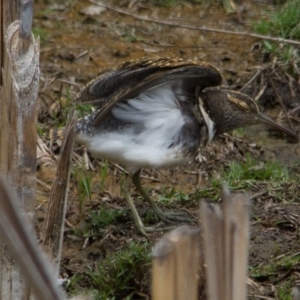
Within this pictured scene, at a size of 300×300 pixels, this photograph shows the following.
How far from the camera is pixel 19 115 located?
2.79 meters

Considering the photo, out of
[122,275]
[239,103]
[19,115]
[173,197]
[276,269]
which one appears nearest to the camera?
[19,115]

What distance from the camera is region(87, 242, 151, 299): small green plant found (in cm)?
419

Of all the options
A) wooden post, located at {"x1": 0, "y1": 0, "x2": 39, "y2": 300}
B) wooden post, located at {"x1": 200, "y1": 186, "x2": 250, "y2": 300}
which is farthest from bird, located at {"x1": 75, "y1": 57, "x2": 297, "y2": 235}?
wooden post, located at {"x1": 200, "y1": 186, "x2": 250, "y2": 300}

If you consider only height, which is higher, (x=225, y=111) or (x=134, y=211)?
(x=225, y=111)

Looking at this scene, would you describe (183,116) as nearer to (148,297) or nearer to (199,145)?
(199,145)

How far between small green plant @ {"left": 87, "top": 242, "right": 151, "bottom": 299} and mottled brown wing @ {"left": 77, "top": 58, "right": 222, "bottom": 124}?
0.77 meters

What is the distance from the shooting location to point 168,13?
736 centimetres

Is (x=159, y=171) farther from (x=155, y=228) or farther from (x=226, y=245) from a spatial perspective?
(x=226, y=245)

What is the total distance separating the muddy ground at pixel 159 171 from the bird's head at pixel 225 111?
39 centimetres

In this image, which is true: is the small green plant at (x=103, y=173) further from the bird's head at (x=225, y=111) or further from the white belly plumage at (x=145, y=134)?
the bird's head at (x=225, y=111)

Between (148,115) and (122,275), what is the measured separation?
0.96 metres

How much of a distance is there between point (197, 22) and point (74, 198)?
2.61 metres

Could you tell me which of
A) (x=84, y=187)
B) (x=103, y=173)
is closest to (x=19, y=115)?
(x=84, y=187)

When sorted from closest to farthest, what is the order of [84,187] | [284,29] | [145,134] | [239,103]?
1. [145,134]
2. [84,187]
3. [239,103]
4. [284,29]
